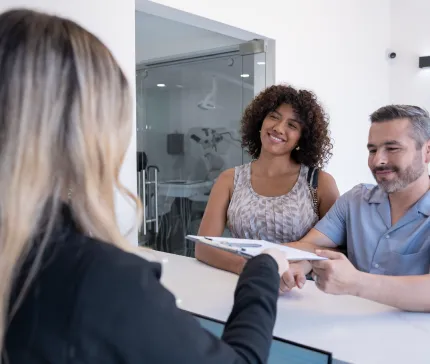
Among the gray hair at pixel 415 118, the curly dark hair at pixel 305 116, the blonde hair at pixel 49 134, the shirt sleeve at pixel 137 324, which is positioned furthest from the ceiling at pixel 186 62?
the shirt sleeve at pixel 137 324

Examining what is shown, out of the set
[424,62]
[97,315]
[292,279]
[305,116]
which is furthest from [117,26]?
[424,62]

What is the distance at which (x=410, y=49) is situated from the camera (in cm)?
471

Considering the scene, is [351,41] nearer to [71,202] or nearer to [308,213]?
[308,213]

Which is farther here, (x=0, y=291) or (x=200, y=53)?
(x=200, y=53)

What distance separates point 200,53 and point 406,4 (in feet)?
7.71

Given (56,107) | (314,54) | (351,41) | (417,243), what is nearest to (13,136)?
(56,107)

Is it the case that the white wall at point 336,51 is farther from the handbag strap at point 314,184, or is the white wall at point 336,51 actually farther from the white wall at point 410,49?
the handbag strap at point 314,184

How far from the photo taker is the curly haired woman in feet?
6.34

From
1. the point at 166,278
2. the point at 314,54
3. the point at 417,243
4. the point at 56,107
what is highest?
the point at 314,54

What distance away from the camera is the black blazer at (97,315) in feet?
1.90

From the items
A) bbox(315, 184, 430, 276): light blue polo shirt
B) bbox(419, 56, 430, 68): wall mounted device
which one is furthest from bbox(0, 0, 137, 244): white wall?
bbox(419, 56, 430, 68): wall mounted device

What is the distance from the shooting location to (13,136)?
25.1 inches

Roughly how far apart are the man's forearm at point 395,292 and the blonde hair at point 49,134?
816 mm

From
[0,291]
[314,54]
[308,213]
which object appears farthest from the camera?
[314,54]
